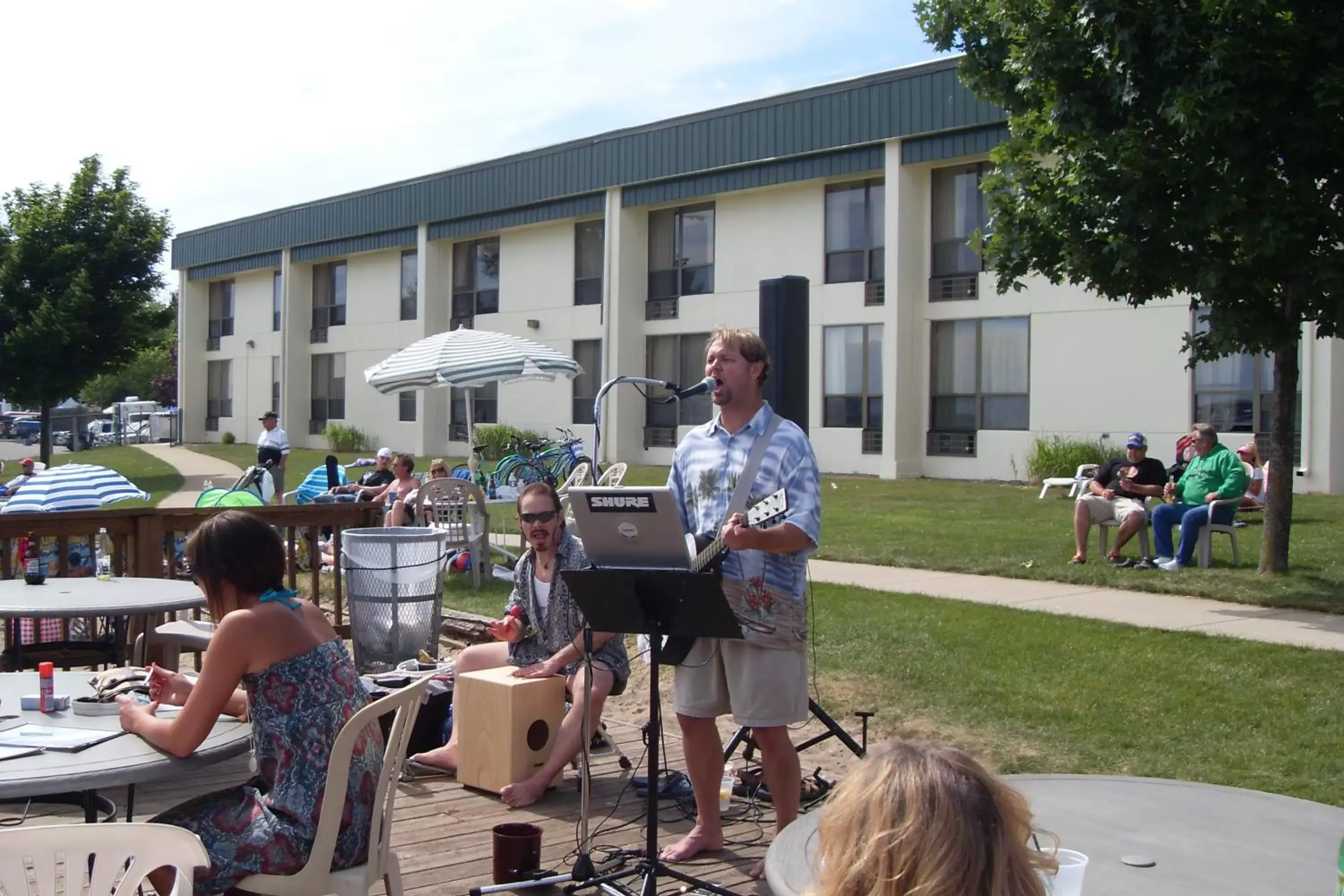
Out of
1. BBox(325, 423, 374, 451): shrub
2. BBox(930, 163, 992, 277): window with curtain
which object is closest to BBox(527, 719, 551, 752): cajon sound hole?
BBox(930, 163, 992, 277): window with curtain

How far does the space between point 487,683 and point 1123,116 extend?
7.05m

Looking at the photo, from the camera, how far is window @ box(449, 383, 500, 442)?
3209cm

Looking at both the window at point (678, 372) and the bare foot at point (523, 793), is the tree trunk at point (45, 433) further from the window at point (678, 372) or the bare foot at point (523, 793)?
the bare foot at point (523, 793)

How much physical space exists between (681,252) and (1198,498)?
16854mm

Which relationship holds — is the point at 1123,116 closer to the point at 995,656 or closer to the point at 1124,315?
the point at 995,656

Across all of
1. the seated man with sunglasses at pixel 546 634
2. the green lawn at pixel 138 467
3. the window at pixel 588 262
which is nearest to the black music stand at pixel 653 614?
the seated man with sunglasses at pixel 546 634

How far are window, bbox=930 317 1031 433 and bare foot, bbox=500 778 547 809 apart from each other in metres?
17.6

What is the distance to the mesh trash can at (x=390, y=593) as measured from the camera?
8.12 meters

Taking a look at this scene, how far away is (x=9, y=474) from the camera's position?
29.0 meters

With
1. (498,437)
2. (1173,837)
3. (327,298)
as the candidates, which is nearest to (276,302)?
(327,298)

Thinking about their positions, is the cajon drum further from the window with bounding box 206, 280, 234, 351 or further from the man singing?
the window with bounding box 206, 280, 234, 351

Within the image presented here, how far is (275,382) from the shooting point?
134 ft

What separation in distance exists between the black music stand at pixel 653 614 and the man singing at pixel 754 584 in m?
0.37

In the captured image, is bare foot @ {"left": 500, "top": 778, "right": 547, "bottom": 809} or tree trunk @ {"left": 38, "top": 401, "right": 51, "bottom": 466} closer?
bare foot @ {"left": 500, "top": 778, "right": 547, "bottom": 809}
